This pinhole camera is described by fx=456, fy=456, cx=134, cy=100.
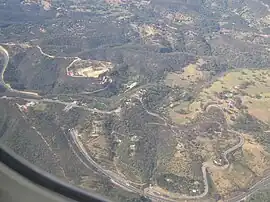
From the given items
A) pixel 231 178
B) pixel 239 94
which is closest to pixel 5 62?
pixel 239 94

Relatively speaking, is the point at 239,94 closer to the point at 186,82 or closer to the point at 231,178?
Answer: the point at 186,82

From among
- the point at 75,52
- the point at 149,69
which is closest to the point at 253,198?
the point at 149,69

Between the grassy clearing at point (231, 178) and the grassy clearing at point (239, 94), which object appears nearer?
the grassy clearing at point (231, 178)

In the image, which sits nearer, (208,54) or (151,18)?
(208,54)

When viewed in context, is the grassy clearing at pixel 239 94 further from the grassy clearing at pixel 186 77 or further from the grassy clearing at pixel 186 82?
the grassy clearing at pixel 186 77

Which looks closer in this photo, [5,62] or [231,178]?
[231,178]

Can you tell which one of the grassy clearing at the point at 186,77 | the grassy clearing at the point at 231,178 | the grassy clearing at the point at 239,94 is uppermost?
the grassy clearing at the point at 231,178

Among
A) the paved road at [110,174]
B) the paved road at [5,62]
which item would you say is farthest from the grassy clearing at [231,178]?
the paved road at [5,62]

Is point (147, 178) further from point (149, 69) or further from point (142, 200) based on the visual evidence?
point (149, 69)

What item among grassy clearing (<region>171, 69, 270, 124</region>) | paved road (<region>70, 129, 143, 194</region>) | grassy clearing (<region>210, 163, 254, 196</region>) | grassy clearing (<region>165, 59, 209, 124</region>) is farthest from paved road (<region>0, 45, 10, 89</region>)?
grassy clearing (<region>210, 163, 254, 196</region>)

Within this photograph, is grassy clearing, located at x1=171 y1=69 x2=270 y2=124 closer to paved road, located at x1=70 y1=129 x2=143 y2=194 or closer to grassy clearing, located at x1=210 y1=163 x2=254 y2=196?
grassy clearing, located at x1=210 y1=163 x2=254 y2=196

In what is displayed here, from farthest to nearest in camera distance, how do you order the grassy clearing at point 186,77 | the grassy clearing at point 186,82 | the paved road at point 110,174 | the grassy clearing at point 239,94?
1. the grassy clearing at point 186,77
2. the grassy clearing at point 239,94
3. the grassy clearing at point 186,82
4. the paved road at point 110,174
